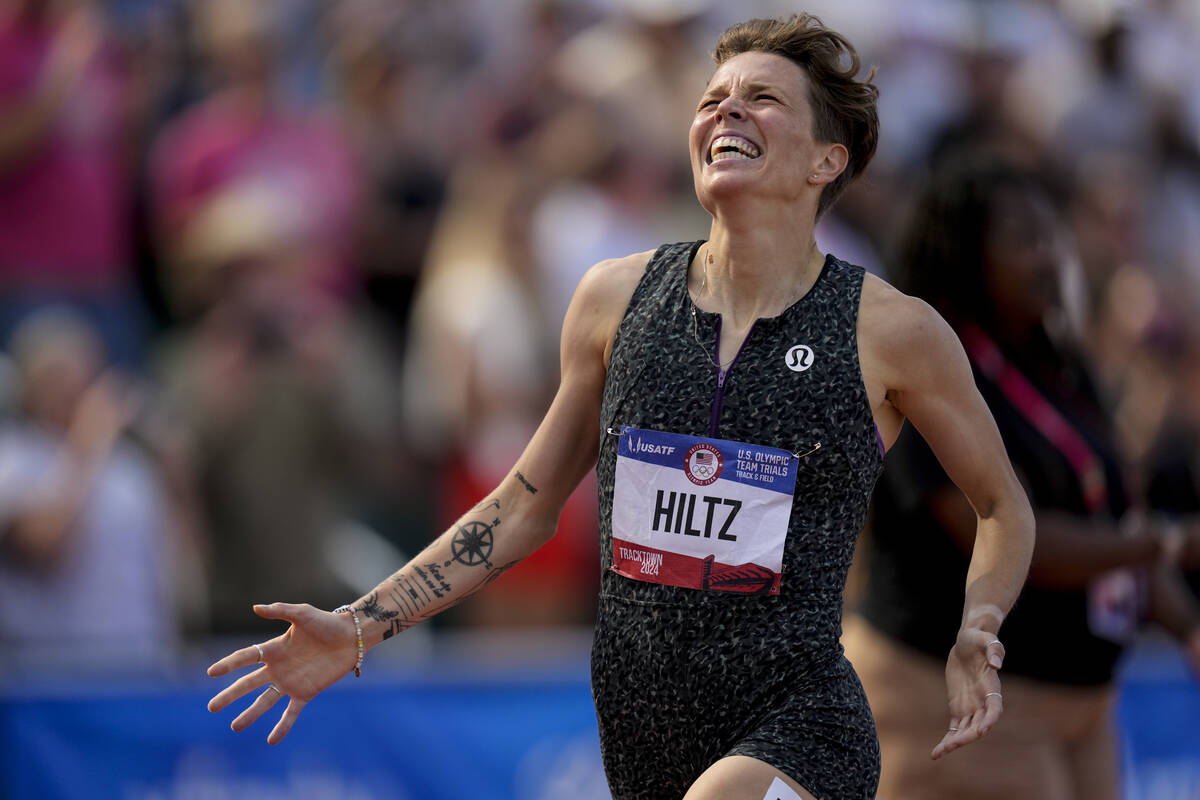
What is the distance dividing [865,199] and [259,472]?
4.38 meters

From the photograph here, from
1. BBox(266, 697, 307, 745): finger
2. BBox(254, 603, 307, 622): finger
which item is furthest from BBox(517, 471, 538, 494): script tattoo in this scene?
BBox(266, 697, 307, 745): finger

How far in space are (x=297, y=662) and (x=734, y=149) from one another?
144 centimetres

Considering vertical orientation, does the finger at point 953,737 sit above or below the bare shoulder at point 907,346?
below

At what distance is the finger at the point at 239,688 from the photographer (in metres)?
3.33

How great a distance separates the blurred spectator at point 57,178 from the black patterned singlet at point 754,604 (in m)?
5.08

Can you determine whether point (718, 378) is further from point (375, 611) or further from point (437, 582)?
point (375, 611)

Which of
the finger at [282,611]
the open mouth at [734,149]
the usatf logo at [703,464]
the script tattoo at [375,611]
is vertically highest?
the open mouth at [734,149]

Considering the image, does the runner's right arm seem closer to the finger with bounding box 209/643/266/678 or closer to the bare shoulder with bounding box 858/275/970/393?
the finger with bounding box 209/643/266/678

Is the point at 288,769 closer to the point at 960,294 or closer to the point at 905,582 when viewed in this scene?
the point at 905,582

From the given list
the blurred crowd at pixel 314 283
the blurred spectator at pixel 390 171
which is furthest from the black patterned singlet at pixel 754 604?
the blurred spectator at pixel 390 171

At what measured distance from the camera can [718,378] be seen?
333 centimetres

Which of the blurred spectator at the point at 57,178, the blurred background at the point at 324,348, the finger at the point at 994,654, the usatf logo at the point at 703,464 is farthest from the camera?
the blurred spectator at the point at 57,178

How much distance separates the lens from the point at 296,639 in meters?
3.40

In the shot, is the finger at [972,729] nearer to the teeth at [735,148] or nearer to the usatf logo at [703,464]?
the usatf logo at [703,464]
